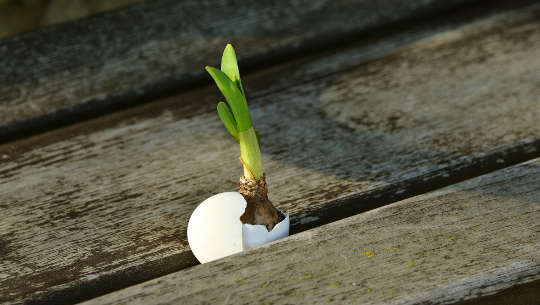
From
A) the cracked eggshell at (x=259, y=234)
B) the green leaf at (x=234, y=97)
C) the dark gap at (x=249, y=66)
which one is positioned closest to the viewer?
the green leaf at (x=234, y=97)

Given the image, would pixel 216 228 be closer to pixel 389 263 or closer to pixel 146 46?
pixel 389 263

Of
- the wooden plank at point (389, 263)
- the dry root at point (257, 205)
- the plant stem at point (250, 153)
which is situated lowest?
the wooden plank at point (389, 263)

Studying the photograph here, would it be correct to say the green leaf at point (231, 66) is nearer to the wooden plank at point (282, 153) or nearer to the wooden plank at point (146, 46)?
the wooden plank at point (282, 153)

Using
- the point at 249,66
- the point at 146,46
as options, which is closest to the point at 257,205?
the point at 249,66

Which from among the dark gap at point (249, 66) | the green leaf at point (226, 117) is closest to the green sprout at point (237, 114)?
the green leaf at point (226, 117)

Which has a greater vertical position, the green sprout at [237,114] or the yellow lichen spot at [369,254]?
the green sprout at [237,114]

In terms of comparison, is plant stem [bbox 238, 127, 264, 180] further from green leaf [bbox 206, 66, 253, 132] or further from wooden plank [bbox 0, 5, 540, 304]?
wooden plank [bbox 0, 5, 540, 304]
